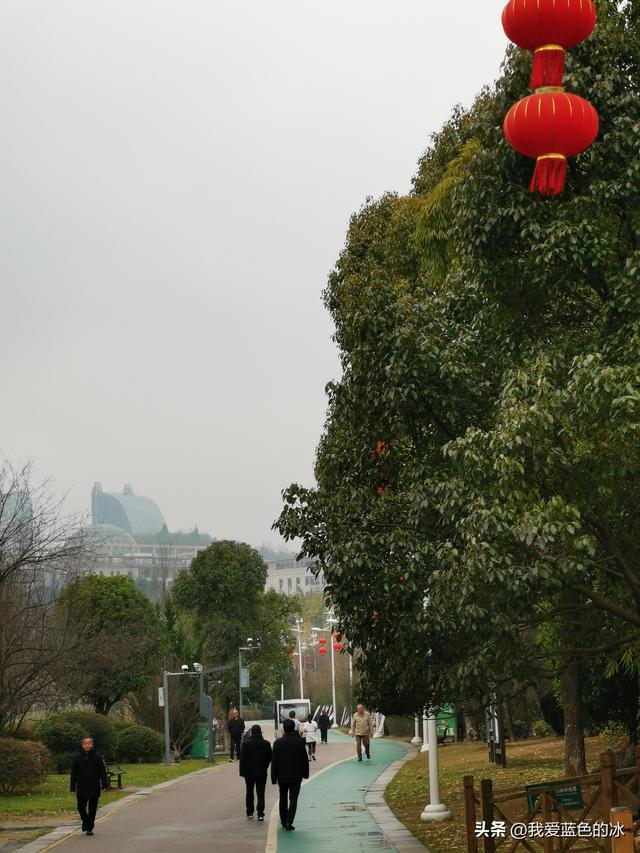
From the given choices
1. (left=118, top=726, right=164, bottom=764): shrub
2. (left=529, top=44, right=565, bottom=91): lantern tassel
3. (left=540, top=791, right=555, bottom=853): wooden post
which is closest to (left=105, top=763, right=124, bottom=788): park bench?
(left=118, top=726, right=164, bottom=764): shrub

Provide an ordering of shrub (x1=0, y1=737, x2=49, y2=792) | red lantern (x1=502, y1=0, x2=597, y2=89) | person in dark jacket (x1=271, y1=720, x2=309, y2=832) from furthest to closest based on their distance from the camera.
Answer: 1. shrub (x1=0, y1=737, x2=49, y2=792)
2. person in dark jacket (x1=271, y1=720, x2=309, y2=832)
3. red lantern (x1=502, y1=0, x2=597, y2=89)

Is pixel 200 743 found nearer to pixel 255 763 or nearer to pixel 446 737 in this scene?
pixel 446 737

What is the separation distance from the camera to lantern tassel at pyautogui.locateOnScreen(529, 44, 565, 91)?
10.3 meters

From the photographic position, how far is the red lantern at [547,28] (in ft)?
33.0

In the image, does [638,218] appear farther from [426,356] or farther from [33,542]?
[33,542]

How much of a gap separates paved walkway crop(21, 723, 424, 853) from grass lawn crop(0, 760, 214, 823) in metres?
0.80

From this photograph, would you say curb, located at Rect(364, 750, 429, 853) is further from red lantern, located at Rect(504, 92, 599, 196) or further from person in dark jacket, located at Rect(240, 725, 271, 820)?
red lantern, located at Rect(504, 92, 599, 196)

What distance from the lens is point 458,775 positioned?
26328 millimetres

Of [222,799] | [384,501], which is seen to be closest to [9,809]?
[222,799]

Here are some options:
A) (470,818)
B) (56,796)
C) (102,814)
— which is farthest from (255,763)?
(56,796)

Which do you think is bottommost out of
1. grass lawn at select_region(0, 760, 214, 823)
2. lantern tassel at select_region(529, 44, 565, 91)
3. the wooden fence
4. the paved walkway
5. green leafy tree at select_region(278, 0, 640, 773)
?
the paved walkway

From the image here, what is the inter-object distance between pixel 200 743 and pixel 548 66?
4164 centimetres

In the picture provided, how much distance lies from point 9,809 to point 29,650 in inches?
195

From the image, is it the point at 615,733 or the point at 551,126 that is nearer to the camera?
the point at 551,126
